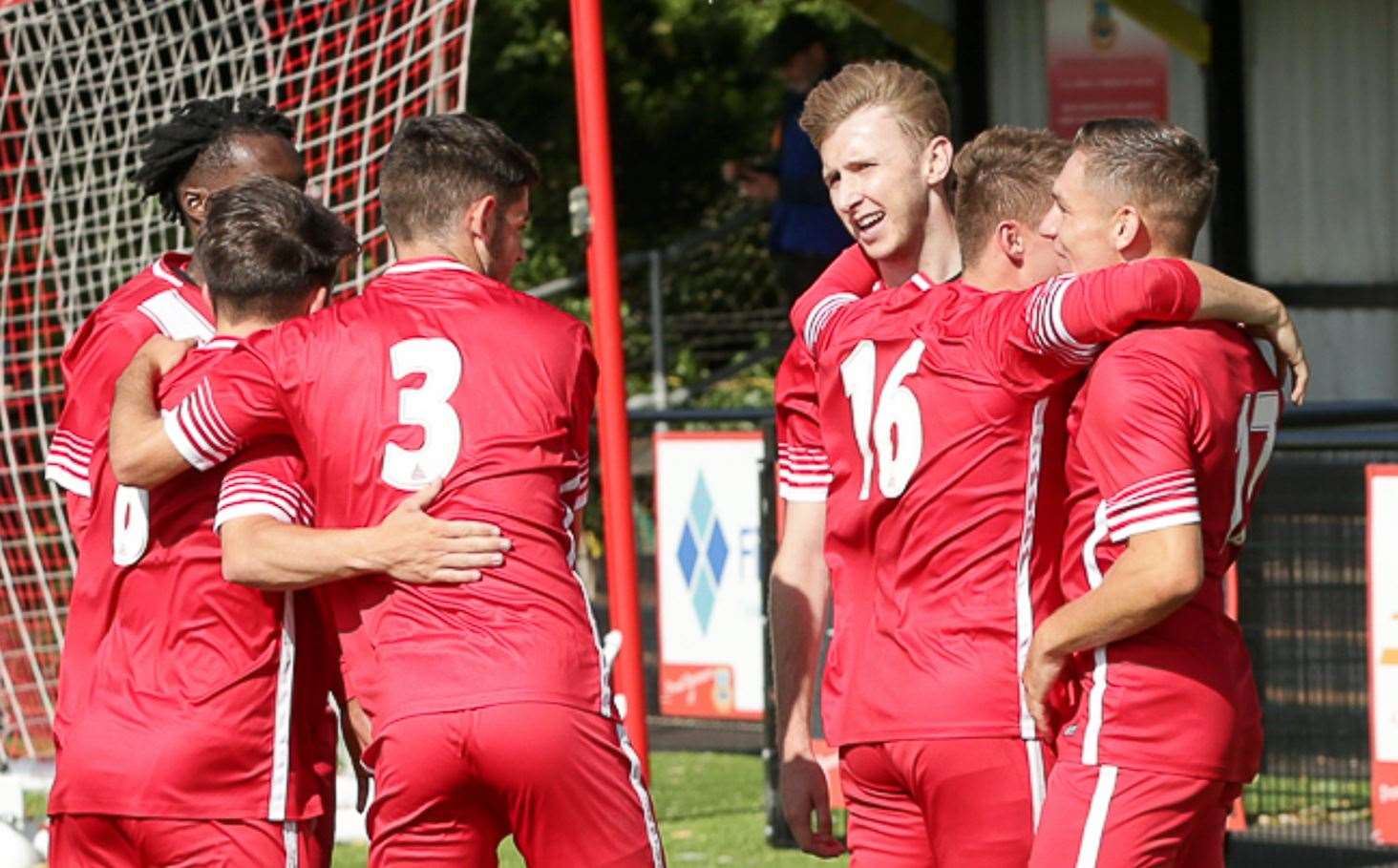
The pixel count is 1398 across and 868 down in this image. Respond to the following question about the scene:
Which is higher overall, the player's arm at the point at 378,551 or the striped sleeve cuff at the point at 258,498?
the striped sleeve cuff at the point at 258,498

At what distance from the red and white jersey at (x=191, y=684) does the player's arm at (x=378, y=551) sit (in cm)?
17

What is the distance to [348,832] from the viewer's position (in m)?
8.49

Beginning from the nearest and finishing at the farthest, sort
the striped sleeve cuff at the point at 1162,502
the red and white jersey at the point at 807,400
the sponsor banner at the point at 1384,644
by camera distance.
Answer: the striped sleeve cuff at the point at 1162,502 < the red and white jersey at the point at 807,400 < the sponsor banner at the point at 1384,644

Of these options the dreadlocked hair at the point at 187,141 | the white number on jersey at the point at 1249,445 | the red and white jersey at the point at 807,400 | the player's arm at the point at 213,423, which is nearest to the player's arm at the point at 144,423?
the player's arm at the point at 213,423

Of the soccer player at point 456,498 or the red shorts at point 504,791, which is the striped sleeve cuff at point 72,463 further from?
the red shorts at point 504,791

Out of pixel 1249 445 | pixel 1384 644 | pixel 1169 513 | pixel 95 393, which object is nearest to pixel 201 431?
pixel 95 393

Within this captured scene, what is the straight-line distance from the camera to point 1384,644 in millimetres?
7074

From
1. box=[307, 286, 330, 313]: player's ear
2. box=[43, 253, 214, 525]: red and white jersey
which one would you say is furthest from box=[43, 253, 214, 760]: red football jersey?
box=[307, 286, 330, 313]: player's ear

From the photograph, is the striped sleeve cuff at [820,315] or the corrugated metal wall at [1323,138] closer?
the striped sleeve cuff at [820,315]

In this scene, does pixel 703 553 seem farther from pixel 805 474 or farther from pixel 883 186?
pixel 883 186

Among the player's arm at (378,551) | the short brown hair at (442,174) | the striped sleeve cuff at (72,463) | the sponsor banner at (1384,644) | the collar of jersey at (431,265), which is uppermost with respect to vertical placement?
the short brown hair at (442,174)

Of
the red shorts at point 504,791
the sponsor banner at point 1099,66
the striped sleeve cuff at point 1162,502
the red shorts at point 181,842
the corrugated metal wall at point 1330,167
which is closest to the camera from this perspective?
the striped sleeve cuff at point 1162,502

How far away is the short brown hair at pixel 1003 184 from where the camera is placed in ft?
14.0

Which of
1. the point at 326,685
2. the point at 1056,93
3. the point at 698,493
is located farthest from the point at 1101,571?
the point at 1056,93
